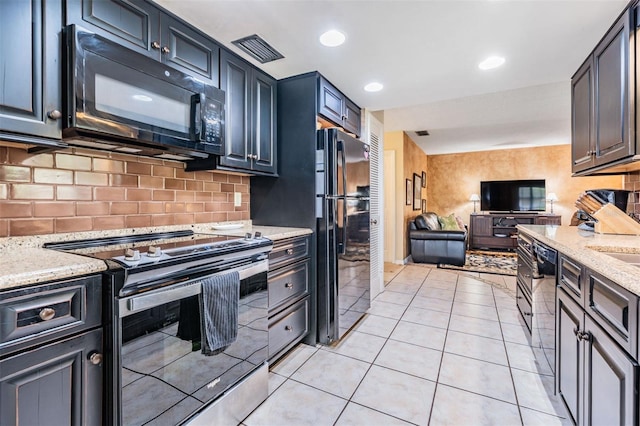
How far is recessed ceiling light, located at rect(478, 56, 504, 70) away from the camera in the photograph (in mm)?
2192

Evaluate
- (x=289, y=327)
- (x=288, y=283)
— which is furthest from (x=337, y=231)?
(x=289, y=327)

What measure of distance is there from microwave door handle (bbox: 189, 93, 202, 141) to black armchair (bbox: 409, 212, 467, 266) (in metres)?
4.55

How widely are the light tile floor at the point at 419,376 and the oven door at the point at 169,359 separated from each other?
365 mm

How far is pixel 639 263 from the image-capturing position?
1.46m

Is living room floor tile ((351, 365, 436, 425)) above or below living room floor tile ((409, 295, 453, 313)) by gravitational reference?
below

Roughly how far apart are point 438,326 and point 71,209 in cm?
281

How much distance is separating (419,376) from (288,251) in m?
1.18

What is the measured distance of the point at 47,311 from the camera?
3.02 feet

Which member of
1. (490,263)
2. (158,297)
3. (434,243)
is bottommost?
(490,263)

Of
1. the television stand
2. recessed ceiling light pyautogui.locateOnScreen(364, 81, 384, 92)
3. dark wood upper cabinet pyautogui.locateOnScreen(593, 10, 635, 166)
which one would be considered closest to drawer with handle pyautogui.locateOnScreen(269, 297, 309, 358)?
recessed ceiling light pyautogui.locateOnScreen(364, 81, 384, 92)

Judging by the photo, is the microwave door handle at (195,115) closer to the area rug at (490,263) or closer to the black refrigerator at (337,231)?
the black refrigerator at (337,231)

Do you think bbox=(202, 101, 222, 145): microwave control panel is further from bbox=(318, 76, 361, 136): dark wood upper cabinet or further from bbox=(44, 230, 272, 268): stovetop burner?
bbox=(318, 76, 361, 136): dark wood upper cabinet

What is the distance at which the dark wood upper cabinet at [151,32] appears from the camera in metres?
1.33

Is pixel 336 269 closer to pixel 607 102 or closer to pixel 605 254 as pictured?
pixel 605 254
